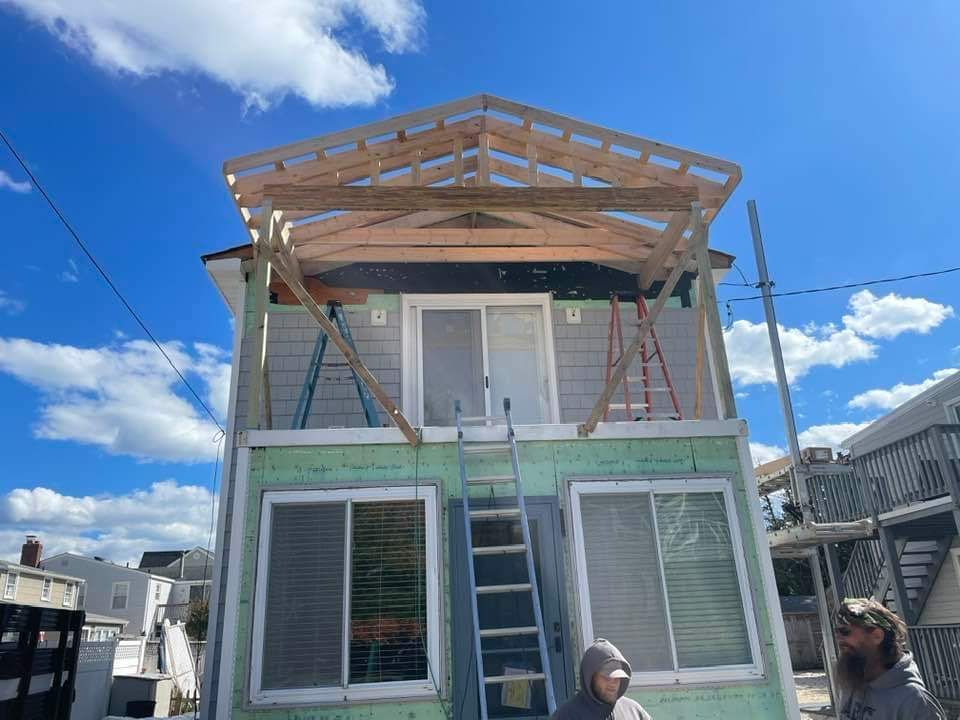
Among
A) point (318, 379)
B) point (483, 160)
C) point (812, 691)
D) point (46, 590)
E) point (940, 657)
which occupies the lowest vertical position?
point (812, 691)

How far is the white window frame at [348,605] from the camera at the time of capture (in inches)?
195

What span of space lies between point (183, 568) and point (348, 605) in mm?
50917

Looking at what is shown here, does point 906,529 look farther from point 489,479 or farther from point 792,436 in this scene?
point 489,479

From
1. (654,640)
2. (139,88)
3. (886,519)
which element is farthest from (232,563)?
(886,519)

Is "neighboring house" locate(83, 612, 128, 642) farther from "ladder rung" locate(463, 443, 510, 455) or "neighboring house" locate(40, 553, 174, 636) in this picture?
"ladder rung" locate(463, 443, 510, 455)

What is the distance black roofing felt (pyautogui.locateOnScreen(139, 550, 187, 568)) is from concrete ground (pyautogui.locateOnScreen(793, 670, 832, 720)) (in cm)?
4740

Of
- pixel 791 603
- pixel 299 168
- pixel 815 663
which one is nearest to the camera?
pixel 299 168

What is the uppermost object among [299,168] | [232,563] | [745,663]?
[299,168]

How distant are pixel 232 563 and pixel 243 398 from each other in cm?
Answer: 266

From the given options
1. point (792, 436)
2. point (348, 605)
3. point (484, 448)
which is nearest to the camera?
Result: point (348, 605)

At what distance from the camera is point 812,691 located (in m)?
15.0

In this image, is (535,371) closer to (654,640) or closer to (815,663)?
(654,640)

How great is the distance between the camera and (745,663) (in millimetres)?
5289

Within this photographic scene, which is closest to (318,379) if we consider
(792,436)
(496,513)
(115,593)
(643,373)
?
(496,513)
